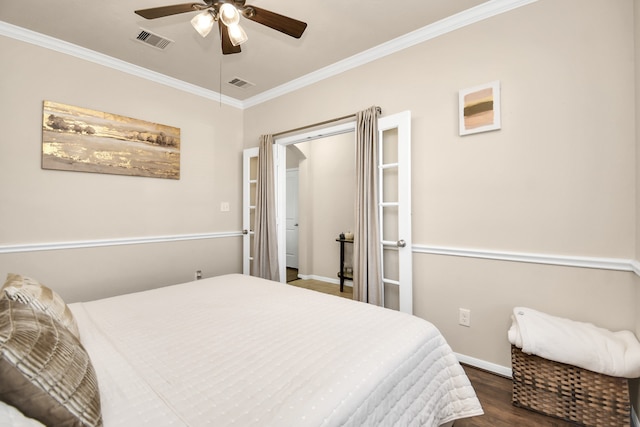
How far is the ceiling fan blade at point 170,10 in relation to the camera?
1.61m

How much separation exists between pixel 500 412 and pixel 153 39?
150 inches

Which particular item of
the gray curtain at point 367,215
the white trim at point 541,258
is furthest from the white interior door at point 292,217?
the white trim at point 541,258

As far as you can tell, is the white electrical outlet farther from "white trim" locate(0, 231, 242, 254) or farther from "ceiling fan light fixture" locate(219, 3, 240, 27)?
"white trim" locate(0, 231, 242, 254)

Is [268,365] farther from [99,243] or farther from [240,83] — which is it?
[240,83]

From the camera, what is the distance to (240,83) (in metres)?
3.40

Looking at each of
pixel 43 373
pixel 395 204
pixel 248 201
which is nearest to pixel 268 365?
pixel 43 373

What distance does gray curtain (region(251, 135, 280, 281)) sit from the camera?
3480 millimetres

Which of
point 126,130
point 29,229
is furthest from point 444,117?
point 29,229

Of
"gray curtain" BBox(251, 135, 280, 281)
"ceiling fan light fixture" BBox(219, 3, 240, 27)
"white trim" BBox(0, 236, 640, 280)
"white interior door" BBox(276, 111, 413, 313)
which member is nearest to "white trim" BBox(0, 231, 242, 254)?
"white trim" BBox(0, 236, 640, 280)

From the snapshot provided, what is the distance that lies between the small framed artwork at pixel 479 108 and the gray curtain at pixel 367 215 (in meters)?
0.71

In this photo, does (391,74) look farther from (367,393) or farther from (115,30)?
(367,393)

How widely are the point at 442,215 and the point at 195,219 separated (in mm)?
2772

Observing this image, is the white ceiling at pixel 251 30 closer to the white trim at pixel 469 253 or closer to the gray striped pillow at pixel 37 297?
the white trim at pixel 469 253

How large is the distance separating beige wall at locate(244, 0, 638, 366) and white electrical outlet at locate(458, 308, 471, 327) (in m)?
0.04
